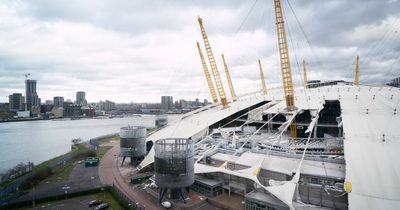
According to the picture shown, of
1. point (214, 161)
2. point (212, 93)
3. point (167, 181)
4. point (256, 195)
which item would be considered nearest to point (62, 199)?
point (167, 181)

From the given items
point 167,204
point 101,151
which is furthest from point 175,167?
point 101,151

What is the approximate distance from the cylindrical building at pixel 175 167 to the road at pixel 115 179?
1879 mm

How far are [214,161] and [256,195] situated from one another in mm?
8465

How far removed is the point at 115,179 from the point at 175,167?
12.1 meters

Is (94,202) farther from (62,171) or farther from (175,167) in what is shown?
(62,171)

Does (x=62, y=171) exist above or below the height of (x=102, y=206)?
above

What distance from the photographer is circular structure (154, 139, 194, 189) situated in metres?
22.7

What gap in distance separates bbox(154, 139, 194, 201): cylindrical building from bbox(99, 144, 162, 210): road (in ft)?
6.16

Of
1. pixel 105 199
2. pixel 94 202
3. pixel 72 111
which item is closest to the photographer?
pixel 94 202

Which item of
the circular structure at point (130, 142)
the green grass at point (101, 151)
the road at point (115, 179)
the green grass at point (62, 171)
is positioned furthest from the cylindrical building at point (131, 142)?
the green grass at point (101, 151)

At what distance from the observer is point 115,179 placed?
103 ft

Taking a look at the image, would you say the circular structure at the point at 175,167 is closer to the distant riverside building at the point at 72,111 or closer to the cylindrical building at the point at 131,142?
the cylindrical building at the point at 131,142

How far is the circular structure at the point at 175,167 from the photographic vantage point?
22734mm

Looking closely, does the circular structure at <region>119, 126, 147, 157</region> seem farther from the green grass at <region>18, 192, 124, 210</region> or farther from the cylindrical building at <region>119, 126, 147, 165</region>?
the green grass at <region>18, 192, 124, 210</region>
